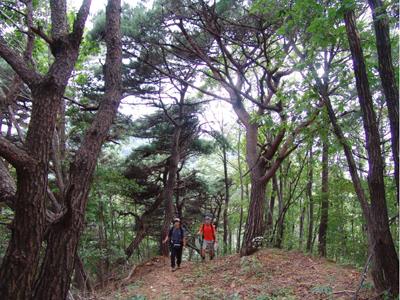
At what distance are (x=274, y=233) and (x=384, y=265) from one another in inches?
265

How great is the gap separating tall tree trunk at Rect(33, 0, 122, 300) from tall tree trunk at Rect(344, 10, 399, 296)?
11.7 feet

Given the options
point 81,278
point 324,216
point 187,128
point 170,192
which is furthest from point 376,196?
point 187,128

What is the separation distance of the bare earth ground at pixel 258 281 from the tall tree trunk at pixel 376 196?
57 centimetres

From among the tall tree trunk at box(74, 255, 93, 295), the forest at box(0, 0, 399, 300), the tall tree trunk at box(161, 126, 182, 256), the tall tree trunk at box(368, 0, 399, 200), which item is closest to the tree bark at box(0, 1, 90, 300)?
the forest at box(0, 0, 399, 300)

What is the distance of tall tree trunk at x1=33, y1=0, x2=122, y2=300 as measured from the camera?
432 centimetres

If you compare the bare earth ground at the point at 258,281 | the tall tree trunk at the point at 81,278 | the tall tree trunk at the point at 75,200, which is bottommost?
the tall tree trunk at the point at 81,278

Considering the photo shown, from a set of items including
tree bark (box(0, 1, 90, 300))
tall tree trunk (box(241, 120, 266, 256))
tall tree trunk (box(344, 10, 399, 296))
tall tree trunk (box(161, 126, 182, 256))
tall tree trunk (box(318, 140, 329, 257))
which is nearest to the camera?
tree bark (box(0, 1, 90, 300))

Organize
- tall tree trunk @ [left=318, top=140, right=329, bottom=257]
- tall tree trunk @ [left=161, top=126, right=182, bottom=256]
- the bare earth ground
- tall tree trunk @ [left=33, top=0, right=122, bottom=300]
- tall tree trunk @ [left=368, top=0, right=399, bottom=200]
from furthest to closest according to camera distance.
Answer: tall tree trunk @ [left=161, top=126, right=182, bottom=256] < tall tree trunk @ [left=318, top=140, right=329, bottom=257] < the bare earth ground < tall tree trunk @ [left=33, top=0, right=122, bottom=300] < tall tree trunk @ [left=368, top=0, right=399, bottom=200]

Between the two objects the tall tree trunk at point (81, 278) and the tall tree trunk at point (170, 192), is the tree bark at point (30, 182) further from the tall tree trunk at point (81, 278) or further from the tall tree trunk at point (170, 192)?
the tall tree trunk at point (170, 192)

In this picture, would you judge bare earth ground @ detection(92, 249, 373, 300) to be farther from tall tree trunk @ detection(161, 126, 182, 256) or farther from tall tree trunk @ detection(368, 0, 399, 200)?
tall tree trunk @ detection(161, 126, 182, 256)

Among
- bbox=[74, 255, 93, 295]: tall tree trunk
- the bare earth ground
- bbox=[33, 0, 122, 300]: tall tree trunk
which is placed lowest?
bbox=[74, 255, 93, 295]: tall tree trunk

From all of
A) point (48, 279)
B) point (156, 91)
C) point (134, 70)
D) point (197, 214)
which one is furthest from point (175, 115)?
point (48, 279)

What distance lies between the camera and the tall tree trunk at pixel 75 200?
432cm

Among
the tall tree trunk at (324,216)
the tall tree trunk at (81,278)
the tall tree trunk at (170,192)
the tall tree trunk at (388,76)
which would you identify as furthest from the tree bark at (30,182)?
the tall tree trunk at (170,192)
